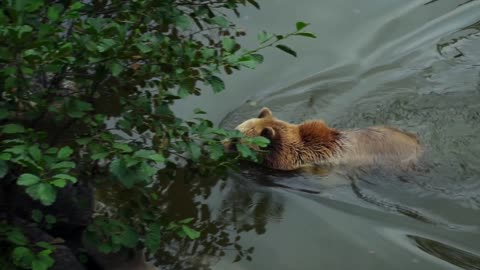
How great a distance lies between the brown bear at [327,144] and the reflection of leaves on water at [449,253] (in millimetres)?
1181

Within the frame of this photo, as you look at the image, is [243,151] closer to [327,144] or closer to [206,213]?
[206,213]

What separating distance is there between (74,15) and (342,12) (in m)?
6.21

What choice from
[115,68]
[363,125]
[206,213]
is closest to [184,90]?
[115,68]

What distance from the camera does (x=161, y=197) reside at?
21.7 feet

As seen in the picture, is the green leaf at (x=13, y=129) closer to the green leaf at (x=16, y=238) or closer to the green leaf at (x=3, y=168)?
the green leaf at (x=3, y=168)

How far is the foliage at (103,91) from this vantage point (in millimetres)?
3758

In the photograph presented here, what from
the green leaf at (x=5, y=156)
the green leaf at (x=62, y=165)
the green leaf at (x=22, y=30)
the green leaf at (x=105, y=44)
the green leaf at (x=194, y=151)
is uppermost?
the green leaf at (x=105, y=44)

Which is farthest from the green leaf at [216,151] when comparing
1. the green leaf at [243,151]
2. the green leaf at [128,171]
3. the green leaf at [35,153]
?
the green leaf at [35,153]

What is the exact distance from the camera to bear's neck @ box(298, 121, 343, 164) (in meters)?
7.42

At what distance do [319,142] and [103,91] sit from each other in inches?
124

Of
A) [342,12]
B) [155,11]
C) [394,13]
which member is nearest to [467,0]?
[394,13]

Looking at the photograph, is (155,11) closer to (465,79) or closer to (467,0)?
(465,79)

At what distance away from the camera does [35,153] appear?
373 centimetres

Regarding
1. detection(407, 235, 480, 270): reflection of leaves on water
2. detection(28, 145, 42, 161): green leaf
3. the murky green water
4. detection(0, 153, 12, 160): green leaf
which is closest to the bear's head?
the murky green water
